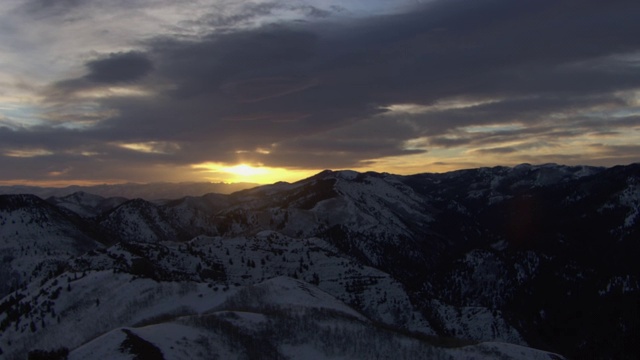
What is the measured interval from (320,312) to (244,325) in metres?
14.6

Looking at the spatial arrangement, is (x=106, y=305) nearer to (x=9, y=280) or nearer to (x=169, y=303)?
(x=169, y=303)

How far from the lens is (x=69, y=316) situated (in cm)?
7494

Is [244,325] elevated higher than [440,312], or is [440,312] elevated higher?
[244,325]

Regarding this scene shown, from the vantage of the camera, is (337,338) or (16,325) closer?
(337,338)

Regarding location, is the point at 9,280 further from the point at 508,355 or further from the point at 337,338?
the point at 508,355

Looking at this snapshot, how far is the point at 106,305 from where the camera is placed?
247 feet

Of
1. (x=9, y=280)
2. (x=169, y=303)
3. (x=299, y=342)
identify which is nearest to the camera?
(x=299, y=342)

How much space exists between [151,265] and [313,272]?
48.2 m

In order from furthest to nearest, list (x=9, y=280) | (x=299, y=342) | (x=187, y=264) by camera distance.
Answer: (x=9, y=280)
(x=187, y=264)
(x=299, y=342)

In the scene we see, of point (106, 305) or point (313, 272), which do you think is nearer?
point (106, 305)

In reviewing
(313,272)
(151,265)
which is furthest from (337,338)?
(313,272)

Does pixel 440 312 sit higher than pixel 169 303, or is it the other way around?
pixel 169 303

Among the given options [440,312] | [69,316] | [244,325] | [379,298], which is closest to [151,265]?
[69,316]

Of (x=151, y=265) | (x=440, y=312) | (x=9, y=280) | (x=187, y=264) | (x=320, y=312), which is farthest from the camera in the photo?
(x=9, y=280)
